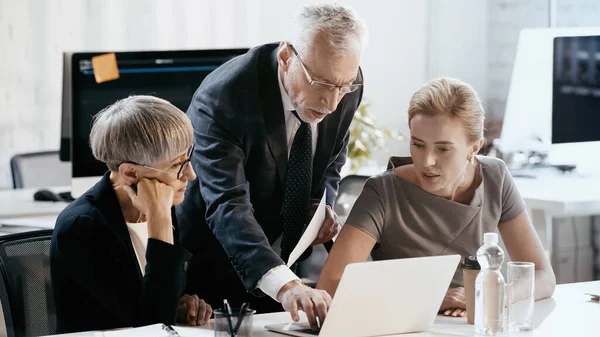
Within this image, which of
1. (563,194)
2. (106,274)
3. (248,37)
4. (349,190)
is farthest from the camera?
(248,37)

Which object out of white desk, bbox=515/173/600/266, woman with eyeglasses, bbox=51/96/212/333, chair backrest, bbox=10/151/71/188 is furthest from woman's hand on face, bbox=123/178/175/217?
chair backrest, bbox=10/151/71/188

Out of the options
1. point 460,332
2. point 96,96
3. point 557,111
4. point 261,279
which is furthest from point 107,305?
point 557,111

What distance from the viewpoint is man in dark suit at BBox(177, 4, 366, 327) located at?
197 cm

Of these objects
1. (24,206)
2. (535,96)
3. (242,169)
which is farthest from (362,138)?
(242,169)

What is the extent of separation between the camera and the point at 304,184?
227 centimetres

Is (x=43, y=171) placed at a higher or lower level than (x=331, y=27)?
lower

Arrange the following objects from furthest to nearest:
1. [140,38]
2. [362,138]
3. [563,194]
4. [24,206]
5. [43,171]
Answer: [140,38] < [362,138] < [43,171] < [24,206] < [563,194]

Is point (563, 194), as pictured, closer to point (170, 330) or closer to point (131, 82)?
point (131, 82)

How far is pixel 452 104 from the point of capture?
2180 mm

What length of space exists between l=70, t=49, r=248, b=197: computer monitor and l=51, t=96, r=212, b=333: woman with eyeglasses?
1.37 meters

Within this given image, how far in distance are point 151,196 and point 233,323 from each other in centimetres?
41

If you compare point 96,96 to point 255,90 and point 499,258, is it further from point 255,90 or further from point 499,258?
point 499,258

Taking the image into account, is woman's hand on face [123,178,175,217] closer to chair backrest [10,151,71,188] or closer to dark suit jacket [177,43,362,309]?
dark suit jacket [177,43,362,309]

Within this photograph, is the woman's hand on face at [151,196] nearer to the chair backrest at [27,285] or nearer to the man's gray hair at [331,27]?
the chair backrest at [27,285]
